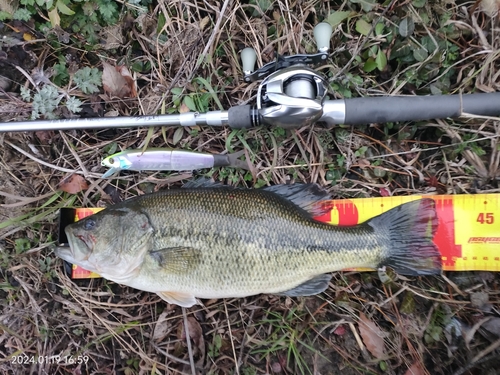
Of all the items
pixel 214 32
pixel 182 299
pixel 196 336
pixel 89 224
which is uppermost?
pixel 214 32

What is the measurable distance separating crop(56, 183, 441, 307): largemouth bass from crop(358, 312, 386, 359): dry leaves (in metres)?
0.54

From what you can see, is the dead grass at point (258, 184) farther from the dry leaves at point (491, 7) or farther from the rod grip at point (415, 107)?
the rod grip at point (415, 107)

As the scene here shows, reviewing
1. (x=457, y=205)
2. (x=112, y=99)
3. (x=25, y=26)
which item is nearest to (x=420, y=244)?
(x=457, y=205)

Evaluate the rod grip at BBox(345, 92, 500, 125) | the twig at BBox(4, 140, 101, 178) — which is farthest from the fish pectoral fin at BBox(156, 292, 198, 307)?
the rod grip at BBox(345, 92, 500, 125)

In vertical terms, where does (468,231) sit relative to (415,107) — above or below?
below

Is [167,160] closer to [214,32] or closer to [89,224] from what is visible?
[89,224]

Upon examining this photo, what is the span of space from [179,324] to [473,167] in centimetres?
256

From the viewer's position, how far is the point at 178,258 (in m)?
2.38

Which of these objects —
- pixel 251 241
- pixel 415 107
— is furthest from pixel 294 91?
pixel 251 241

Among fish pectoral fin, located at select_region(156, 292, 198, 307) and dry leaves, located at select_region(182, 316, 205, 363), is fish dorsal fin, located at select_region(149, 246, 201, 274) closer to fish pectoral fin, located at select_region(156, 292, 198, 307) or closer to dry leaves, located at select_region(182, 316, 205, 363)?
fish pectoral fin, located at select_region(156, 292, 198, 307)

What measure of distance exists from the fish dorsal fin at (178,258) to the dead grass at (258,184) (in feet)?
1.86

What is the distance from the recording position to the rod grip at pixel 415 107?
243cm

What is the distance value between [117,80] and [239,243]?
1.72m

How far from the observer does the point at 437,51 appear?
2.64 metres
